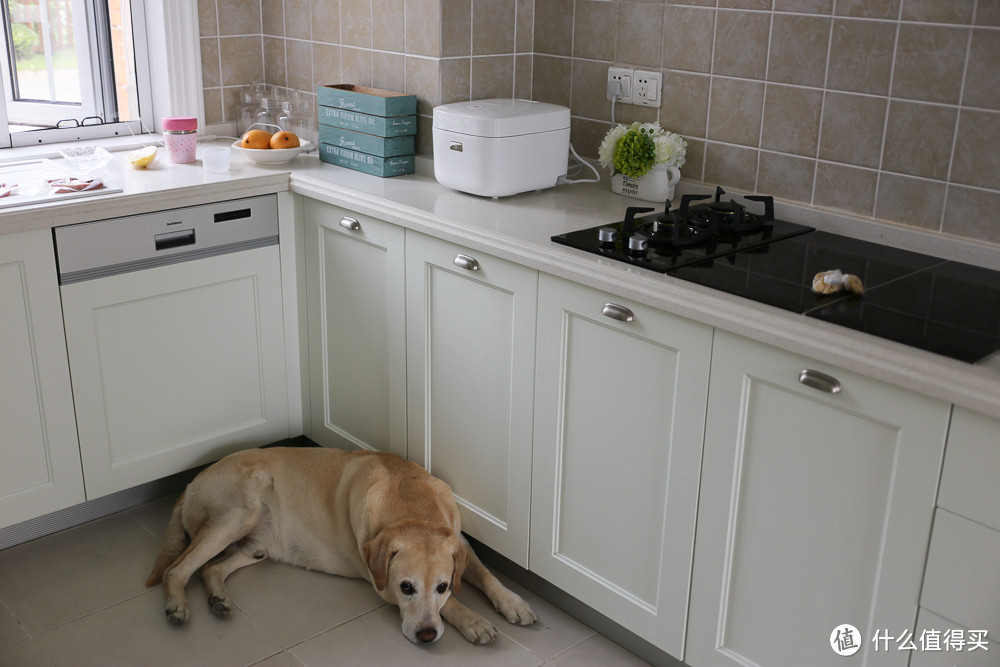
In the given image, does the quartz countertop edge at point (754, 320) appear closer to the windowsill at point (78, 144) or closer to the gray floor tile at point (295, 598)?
the gray floor tile at point (295, 598)

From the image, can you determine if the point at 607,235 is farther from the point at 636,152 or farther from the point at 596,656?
the point at 596,656

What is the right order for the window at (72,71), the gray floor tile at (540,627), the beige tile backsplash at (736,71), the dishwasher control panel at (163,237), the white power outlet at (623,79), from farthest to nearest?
the window at (72,71) → the white power outlet at (623,79) → the dishwasher control panel at (163,237) → the gray floor tile at (540,627) → the beige tile backsplash at (736,71)

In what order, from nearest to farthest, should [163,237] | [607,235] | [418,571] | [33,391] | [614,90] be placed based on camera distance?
1. [607,235]
2. [418,571]
3. [33,391]
4. [163,237]
5. [614,90]

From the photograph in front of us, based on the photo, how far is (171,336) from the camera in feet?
8.25

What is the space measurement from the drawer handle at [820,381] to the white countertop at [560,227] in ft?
0.12

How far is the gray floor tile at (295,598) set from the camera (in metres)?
2.23

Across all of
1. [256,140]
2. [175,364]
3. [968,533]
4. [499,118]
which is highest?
[499,118]

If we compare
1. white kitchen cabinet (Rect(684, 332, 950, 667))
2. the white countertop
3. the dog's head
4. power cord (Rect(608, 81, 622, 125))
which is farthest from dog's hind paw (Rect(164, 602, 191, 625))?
power cord (Rect(608, 81, 622, 125))

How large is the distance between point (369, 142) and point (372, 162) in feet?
0.18

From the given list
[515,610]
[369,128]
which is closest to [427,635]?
[515,610]

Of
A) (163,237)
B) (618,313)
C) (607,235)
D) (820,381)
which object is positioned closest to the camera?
(820,381)

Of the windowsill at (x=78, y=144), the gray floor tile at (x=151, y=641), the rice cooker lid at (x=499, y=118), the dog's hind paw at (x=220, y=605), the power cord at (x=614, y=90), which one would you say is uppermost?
the power cord at (x=614, y=90)

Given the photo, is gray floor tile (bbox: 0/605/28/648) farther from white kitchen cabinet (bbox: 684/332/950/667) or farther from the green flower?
the green flower

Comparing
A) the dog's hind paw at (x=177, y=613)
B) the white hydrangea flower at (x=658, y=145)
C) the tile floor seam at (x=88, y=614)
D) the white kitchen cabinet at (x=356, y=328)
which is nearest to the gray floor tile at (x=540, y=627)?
the white kitchen cabinet at (x=356, y=328)
